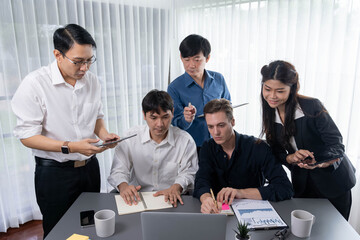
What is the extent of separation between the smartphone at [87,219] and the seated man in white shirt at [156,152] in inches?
19.0

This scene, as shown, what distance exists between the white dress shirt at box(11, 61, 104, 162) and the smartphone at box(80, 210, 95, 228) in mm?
445

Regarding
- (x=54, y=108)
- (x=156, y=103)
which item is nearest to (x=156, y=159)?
(x=156, y=103)

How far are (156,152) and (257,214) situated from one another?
2.74ft

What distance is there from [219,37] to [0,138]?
8.03 ft

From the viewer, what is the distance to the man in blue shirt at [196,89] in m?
2.23

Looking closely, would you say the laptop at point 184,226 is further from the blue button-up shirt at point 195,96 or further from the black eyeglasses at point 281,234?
the blue button-up shirt at point 195,96

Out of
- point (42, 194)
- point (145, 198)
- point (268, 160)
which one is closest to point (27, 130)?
point (42, 194)

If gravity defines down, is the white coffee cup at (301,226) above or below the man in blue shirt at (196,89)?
below

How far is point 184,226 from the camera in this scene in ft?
3.33

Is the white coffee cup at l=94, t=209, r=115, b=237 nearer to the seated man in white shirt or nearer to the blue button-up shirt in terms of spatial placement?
the seated man in white shirt

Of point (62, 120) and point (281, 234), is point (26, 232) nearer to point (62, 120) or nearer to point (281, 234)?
point (62, 120)

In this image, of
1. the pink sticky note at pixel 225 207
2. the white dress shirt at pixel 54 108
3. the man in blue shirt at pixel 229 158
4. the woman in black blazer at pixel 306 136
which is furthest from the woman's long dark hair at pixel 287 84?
the white dress shirt at pixel 54 108

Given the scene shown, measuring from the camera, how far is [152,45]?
11.2ft

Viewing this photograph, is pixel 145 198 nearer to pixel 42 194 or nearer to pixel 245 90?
pixel 42 194
